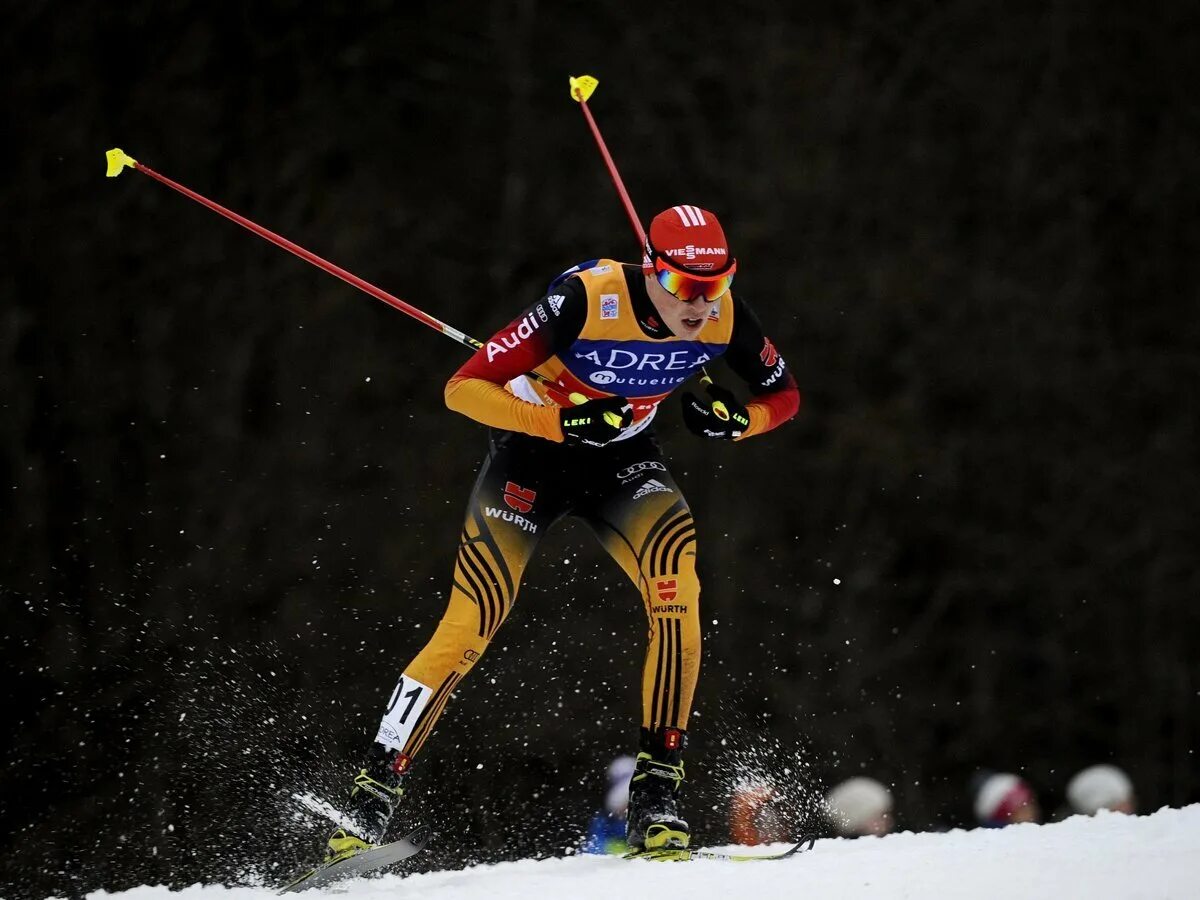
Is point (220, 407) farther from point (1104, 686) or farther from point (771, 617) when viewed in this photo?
point (1104, 686)

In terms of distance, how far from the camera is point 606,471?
12.5 ft

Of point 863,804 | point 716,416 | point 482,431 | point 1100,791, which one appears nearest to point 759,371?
point 716,416

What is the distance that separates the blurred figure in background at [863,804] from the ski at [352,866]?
312cm

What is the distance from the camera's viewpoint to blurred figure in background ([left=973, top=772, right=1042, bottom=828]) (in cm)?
647

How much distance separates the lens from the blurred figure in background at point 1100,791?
6.64m

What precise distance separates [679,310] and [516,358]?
409 mm

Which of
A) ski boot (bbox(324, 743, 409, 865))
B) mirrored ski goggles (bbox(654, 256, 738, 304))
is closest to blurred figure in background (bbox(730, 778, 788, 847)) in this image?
ski boot (bbox(324, 743, 409, 865))

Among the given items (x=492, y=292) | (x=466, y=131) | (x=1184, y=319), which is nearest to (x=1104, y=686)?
(x=1184, y=319)

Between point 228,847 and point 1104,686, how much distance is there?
390cm

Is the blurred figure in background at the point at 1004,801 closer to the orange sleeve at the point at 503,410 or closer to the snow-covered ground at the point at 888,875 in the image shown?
the snow-covered ground at the point at 888,875

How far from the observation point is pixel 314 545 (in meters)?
5.65

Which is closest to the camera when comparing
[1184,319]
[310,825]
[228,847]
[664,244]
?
[664,244]

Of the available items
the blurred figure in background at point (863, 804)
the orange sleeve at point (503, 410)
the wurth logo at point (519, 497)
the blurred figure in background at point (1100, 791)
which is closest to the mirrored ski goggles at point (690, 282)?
the orange sleeve at point (503, 410)

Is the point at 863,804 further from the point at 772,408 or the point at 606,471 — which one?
the point at 606,471
